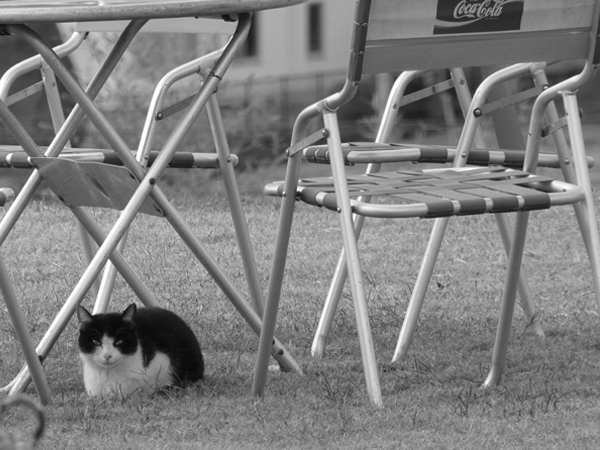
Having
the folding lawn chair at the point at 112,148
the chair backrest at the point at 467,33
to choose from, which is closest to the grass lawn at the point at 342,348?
the folding lawn chair at the point at 112,148

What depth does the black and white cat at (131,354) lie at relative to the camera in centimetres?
289

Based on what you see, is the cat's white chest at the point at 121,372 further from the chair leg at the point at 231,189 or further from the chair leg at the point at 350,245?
the chair leg at the point at 350,245

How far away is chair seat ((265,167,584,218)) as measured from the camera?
7.87 feet

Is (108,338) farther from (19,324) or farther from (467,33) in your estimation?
(467,33)

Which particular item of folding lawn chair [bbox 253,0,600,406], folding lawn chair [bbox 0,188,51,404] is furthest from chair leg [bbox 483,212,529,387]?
folding lawn chair [bbox 0,188,51,404]

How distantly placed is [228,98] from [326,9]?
48.8 inches

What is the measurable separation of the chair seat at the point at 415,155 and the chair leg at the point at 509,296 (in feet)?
1.97

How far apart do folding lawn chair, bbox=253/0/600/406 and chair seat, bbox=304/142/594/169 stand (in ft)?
1.35

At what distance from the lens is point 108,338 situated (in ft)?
9.50

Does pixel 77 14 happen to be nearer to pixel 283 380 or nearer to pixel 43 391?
pixel 43 391

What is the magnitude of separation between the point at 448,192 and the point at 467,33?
1.27 feet

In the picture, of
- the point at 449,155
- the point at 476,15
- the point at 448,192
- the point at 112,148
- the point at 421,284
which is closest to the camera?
the point at 476,15

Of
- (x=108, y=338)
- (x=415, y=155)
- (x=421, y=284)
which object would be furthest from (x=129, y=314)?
Answer: (x=415, y=155)

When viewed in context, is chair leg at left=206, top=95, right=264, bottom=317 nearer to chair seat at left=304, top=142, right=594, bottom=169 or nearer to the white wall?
chair seat at left=304, top=142, right=594, bottom=169
